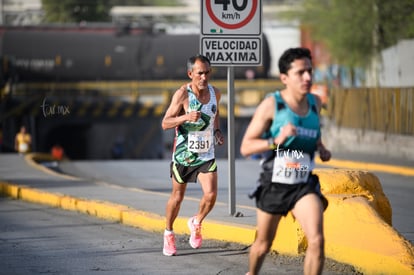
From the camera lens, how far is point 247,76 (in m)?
52.0

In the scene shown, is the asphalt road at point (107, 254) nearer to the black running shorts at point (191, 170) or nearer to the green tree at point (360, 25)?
the black running shorts at point (191, 170)

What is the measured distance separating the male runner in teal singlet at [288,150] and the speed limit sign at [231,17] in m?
4.62

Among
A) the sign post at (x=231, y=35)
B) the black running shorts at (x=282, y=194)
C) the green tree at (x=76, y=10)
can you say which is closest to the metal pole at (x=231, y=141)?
the sign post at (x=231, y=35)

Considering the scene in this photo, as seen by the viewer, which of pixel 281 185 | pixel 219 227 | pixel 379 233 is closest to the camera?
pixel 281 185

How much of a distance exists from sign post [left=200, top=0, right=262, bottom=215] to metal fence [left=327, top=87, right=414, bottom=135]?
48.8 ft

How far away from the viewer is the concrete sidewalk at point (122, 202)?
37.7 feet

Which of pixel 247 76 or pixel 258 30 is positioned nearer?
pixel 258 30

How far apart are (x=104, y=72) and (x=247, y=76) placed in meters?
6.89

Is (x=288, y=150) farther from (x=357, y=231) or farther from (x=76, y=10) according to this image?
(x=76, y=10)

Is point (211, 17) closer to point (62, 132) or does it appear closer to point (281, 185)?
point (281, 185)

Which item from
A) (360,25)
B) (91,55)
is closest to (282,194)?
(360,25)

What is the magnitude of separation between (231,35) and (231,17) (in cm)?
20

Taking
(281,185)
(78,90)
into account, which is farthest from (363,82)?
(281,185)

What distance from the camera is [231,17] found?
12242 millimetres
